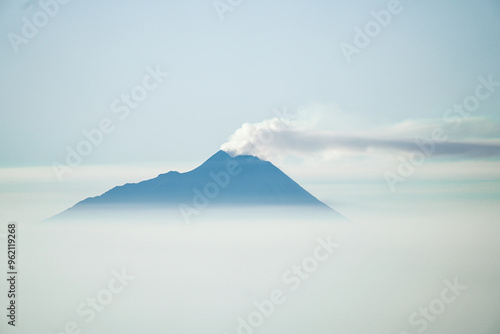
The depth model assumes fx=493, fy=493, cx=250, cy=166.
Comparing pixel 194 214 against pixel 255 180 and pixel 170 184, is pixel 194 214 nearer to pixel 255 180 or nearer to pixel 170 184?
pixel 170 184

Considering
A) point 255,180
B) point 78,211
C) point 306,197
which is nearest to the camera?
point 78,211

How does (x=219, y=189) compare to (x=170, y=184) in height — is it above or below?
below

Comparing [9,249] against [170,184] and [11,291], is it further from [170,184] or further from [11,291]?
[170,184]

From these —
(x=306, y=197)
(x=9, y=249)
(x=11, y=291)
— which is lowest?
(x=306, y=197)

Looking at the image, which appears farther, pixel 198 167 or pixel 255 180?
pixel 255 180

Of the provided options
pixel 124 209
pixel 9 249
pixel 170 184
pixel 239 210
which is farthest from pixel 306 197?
pixel 9 249

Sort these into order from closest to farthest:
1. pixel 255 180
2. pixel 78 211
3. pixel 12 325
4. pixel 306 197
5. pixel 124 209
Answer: pixel 12 325 < pixel 78 211 < pixel 306 197 < pixel 124 209 < pixel 255 180
